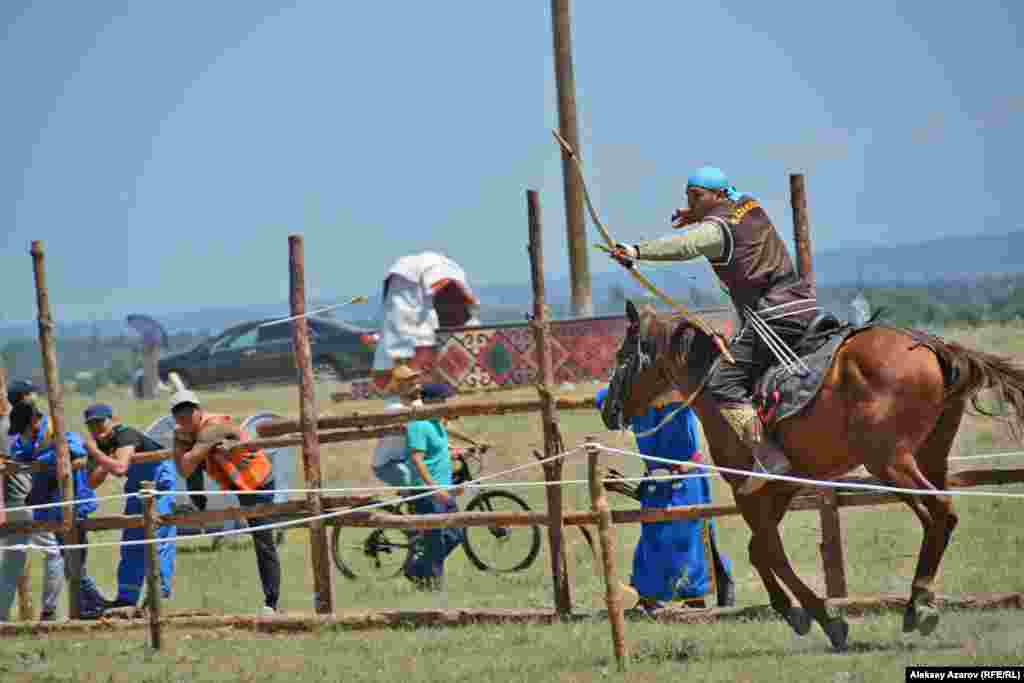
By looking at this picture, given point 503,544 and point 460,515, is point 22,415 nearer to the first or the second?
point 460,515

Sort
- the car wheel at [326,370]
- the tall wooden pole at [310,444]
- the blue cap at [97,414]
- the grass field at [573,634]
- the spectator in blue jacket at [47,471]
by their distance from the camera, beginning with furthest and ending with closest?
1. the car wheel at [326,370]
2. the spectator in blue jacket at [47,471]
3. the blue cap at [97,414]
4. the tall wooden pole at [310,444]
5. the grass field at [573,634]

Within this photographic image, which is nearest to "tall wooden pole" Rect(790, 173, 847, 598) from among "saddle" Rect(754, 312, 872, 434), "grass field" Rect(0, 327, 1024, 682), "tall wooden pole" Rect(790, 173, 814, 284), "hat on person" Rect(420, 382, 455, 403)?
"tall wooden pole" Rect(790, 173, 814, 284)

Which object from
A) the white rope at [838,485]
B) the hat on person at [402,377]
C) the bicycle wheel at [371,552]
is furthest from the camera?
the bicycle wheel at [371,552]

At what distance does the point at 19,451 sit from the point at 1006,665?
8189 mm

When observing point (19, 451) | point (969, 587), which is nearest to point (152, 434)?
point (19, 451)

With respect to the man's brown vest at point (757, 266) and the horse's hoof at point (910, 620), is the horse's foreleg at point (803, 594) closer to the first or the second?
the horse's hoof at point (910, 620)

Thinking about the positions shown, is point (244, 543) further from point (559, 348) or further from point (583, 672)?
point (583, 672)

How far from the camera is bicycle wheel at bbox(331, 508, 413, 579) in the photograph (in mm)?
14766

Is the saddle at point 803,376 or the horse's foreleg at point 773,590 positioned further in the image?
the horse's foreleg at point 773,590

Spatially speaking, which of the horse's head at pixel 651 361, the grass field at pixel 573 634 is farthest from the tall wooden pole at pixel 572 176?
the horse's head at pixel 651 361

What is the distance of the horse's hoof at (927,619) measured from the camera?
9055 mm

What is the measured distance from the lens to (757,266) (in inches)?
380

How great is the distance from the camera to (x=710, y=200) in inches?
391

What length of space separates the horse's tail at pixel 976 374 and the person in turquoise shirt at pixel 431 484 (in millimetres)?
5103
